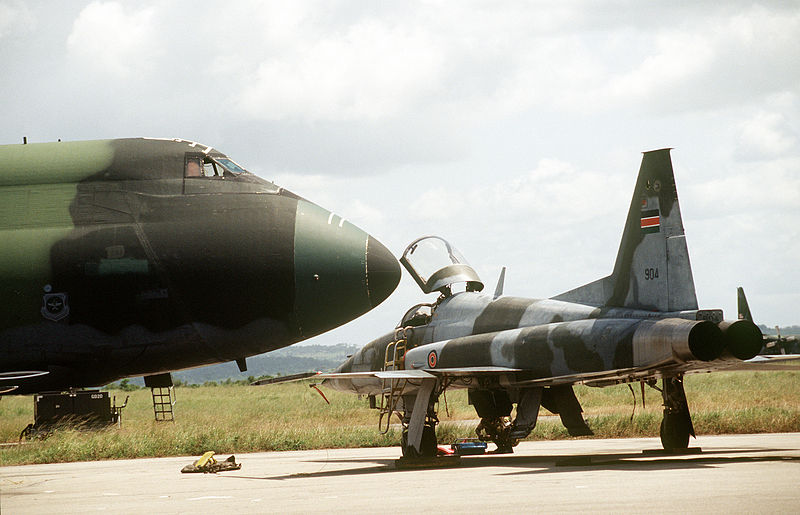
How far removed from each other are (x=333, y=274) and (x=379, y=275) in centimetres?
45

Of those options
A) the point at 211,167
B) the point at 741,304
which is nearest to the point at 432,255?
the point at 211,167

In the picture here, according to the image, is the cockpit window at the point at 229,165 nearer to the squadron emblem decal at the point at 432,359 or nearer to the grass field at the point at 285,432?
the squadron emblem decal at the point at 432,359

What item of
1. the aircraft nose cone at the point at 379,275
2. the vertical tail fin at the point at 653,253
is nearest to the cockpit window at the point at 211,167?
the aircraft nose cone at the point at 379,275

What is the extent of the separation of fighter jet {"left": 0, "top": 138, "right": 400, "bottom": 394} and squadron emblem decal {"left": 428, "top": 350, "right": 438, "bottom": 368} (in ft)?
29.1

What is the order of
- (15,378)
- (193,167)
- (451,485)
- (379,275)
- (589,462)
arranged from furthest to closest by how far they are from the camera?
(589,462) → (451,485) → (193,167) → (379,275) → (15,378)

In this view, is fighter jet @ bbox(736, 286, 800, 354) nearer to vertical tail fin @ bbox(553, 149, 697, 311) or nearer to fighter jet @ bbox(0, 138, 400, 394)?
vertical tail fin @ bbox(553, 149, 697, 311)

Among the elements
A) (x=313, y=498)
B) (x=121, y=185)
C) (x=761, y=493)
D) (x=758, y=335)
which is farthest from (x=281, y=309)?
(x=758, y=335)

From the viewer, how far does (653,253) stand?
48.5ft

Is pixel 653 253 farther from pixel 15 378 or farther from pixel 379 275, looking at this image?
pixel 15 378

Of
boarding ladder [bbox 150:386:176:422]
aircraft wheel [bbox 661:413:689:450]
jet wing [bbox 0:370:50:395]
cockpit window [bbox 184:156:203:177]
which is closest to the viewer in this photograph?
jet wing [bbox 0:370:50:395]

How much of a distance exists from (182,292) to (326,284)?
1.28 m

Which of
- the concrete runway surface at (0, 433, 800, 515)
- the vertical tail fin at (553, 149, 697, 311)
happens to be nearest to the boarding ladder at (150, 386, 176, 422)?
the concrete runway surface at (0, 433, 800, 515)

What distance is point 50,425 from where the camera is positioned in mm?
26469

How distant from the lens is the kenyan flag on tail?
14.9 metres
